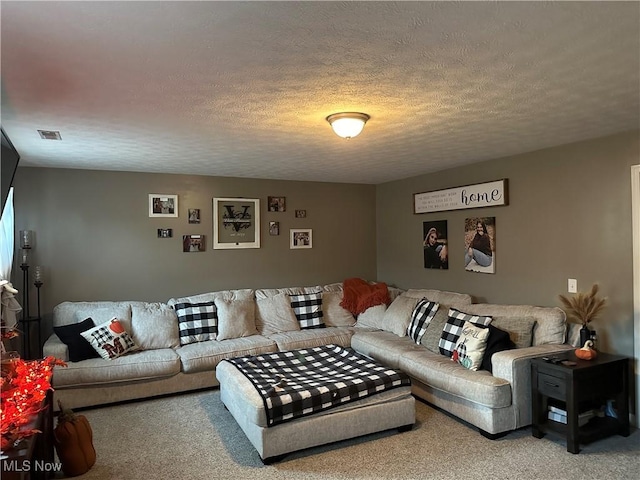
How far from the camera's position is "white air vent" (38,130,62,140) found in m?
3.20

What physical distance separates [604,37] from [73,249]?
4.96 metres

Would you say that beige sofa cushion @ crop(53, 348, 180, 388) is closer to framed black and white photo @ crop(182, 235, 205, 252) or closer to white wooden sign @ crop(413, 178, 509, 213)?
framed black and white photo @ crop(182, 235, 205, 252)

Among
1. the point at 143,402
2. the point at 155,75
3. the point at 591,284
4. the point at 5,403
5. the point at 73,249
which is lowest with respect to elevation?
the point at 143,402

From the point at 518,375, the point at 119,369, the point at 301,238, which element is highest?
the point at 301,238

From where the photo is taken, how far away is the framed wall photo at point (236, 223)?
18.2 feet

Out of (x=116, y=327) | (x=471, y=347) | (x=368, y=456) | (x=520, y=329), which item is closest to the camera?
(x=368, y=456)

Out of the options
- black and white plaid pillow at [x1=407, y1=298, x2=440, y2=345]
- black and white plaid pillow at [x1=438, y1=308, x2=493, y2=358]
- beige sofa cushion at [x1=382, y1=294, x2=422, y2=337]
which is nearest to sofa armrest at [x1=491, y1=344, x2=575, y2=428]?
black and white plaid pillow at [x1=438, y1=308, x2=493, y2=358]

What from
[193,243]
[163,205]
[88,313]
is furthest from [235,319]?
[163,205]

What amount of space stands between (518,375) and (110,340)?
3.51m

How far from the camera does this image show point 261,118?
2.93 meters

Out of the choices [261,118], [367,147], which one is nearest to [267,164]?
[367,147]

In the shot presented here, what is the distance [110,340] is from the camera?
13.9 ft

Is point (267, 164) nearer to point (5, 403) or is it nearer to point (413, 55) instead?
point (413, 55)

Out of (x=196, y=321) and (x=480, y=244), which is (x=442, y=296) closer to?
(x=480, y=244)
